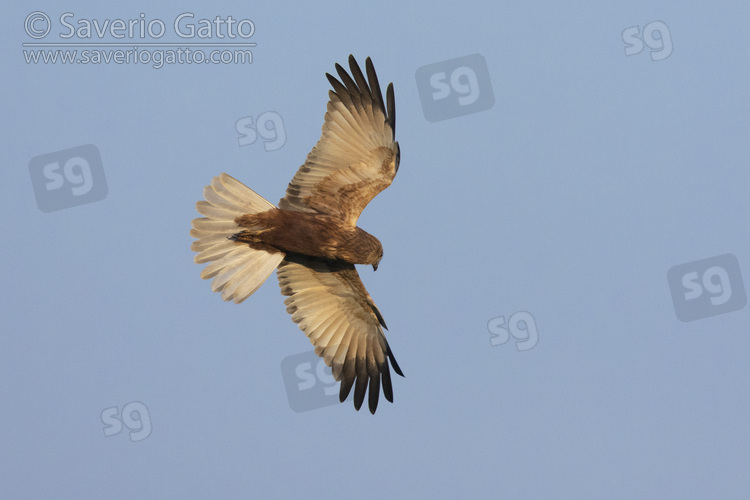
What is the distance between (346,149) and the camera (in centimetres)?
720

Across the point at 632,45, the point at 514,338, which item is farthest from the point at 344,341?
the point at 632,45

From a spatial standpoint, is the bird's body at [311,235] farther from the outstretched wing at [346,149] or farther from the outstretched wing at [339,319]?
the outstretched wing at [339,319]

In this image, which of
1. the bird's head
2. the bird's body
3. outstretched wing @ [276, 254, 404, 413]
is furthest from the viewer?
outstretched wing @ [276, 254, 404, 413]

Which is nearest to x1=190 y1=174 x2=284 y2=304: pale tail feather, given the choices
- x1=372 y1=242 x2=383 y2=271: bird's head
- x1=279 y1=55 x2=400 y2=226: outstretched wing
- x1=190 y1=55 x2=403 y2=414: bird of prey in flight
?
x1=190 y1=55 x2=403 y2=414: bird of prey in flight

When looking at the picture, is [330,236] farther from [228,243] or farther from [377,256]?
[228,243]

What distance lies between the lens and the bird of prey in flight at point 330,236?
23.1ft

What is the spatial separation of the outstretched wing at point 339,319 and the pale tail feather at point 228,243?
0.35m

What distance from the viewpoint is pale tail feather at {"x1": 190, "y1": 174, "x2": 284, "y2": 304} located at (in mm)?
7066

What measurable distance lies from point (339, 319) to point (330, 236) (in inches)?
31.3

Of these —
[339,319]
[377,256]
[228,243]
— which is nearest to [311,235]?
[377,256]

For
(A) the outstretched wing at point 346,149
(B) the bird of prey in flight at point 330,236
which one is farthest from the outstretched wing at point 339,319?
(A) the outstretched wing at point 346,149

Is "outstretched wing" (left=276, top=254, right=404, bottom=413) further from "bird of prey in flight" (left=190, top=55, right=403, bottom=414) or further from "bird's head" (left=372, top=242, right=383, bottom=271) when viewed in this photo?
"bird's head" (left=372, top=242, right=383, bottom=271)

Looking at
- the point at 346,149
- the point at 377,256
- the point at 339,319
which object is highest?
the point at 346,149

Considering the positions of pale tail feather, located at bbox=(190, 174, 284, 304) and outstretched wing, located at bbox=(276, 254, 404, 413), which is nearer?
pale tail feather, located at bbox=(190, 174, 284, 304)
